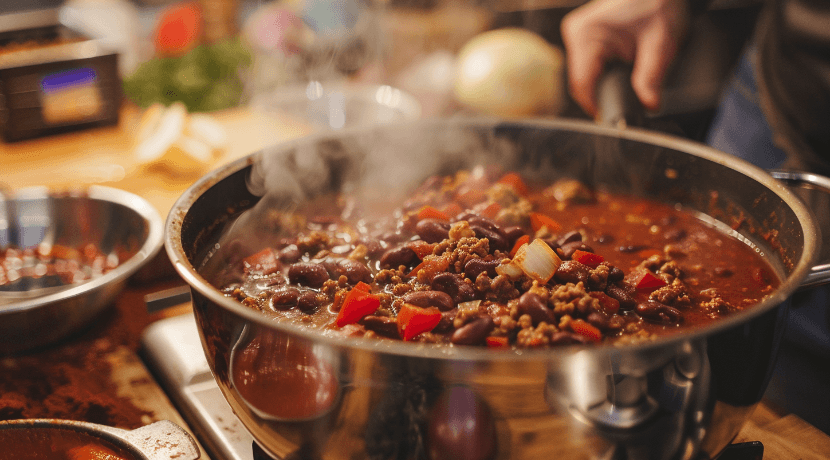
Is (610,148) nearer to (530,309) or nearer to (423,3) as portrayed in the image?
(530,309)

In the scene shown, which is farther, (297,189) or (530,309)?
(297,189)

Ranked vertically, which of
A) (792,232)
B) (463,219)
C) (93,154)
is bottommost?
(93,154)

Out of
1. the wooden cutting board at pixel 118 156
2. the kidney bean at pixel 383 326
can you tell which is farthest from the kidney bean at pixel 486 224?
the wooden cutting board at pixel 118 156

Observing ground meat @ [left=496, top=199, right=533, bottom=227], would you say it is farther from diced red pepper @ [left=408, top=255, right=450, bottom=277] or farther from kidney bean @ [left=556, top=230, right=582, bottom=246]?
diced red pepper @ [left=408, top=255, right=450, bottom=277]

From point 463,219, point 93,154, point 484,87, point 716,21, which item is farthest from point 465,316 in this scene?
point 716,21

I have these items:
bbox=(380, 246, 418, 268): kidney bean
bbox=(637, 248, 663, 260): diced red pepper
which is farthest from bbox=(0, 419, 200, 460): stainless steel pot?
bbox=(637, 248, 663, 260): diced red pepper

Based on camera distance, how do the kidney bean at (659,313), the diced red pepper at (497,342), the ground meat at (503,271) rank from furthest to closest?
the kidney bean at (659,313), the ground meat at (503,271), the diced red pepper at (497,342)

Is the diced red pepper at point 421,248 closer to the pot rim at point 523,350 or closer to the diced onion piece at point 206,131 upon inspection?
the pot rim at point 523,350
